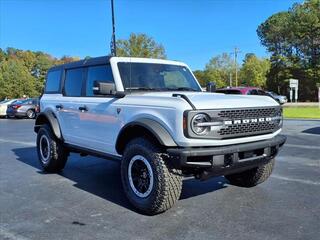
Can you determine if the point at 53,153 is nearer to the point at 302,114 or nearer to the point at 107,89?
the point at 107,89

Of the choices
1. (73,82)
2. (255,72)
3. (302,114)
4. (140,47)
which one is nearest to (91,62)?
(73,82)

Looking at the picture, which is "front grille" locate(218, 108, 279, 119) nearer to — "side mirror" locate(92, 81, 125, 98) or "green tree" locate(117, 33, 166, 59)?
"side mirror" locate(92, 81, 125, 98)

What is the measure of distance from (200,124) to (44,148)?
167 inches

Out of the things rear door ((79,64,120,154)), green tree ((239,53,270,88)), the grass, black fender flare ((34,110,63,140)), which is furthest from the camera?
green tree ((239,53,270,88))

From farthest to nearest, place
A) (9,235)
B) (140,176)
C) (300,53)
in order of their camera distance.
Answer: (300,53)
(140,176)
(9,235)

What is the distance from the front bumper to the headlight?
7.7 inches

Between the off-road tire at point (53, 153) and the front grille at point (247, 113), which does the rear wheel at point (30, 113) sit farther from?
the front grille at point (247, 113)

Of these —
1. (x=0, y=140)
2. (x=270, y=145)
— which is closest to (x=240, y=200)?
(x=270, y=145)

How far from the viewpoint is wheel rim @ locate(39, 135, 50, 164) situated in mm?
7268

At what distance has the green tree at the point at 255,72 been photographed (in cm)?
6825

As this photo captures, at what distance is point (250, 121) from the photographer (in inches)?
189

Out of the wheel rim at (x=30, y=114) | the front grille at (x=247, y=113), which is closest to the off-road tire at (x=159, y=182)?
the front grille at (x=247, y=113)

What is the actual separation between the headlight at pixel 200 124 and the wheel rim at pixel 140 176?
31.1 inches

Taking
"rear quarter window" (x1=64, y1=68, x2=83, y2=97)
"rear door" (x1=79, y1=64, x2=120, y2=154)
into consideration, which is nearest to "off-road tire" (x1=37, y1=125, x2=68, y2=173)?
"rear quarter window" (x1=64, y1=68, x2=83, y2=97)
